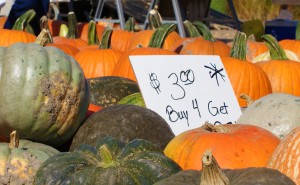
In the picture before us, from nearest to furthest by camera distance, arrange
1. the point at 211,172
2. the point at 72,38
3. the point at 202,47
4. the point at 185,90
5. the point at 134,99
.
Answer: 1. the point at 211,172
2. the point at 185,90
3. the point at 134,99
4. the point at 202,47
5. the point at 72,38

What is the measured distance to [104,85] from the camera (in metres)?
3.93

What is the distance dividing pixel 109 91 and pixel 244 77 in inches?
37.7

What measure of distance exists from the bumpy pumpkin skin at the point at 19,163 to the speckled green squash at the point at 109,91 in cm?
116

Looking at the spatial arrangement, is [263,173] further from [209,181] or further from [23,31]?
[23,31]

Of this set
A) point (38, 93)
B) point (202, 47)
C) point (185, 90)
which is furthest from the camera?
point (202, 47)

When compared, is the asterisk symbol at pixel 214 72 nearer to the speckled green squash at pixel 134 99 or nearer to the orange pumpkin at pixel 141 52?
the speckled green squash at pixel 134 99

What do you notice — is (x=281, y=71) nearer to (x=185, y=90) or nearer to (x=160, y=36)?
(x=160, y=36)

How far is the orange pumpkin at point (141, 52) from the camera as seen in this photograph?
14.8 feet

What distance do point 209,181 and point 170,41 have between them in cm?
386

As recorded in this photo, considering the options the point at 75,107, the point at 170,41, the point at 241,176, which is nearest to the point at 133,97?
the point at 75,107

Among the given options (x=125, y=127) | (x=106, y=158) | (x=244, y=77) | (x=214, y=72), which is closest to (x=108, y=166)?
(x=106, y=158)

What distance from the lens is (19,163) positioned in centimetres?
264

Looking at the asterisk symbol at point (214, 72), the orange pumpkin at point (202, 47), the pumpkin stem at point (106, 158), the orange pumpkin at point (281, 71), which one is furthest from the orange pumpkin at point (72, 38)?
the pumpkin stem at point (106, 158)

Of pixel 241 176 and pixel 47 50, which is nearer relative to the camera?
pixel 241 176
